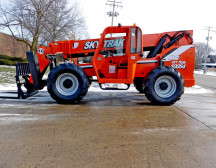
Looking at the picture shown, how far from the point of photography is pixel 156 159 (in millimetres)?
2451

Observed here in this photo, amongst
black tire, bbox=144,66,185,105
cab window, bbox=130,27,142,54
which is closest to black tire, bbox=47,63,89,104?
cab window, bbox=130,27,142,54

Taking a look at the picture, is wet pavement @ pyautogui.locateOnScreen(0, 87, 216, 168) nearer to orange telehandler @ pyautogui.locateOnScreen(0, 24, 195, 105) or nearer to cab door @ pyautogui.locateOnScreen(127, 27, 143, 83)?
orange telehandler @ pyautogui.locateOnScreen(0, 24, 195, 105)

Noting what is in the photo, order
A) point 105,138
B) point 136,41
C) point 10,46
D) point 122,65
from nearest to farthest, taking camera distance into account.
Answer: point 105,138
point 136,41
point 122,65
point 10,46

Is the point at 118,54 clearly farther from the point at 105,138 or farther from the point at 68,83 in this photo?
the point at 105,138

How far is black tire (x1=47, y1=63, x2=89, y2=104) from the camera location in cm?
560

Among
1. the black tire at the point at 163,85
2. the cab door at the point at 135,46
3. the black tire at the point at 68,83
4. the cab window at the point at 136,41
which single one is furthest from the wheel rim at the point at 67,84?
the black tire at the point at 163,85

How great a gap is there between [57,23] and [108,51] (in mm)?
12882

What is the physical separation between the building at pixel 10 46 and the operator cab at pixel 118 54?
26.1m

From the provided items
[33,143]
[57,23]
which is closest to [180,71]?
[33,143]

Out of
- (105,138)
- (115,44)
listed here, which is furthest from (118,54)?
(105,138)

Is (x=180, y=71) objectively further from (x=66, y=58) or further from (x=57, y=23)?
(x=57, y=23)

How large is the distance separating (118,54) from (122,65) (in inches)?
19.1

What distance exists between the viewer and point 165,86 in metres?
5.75

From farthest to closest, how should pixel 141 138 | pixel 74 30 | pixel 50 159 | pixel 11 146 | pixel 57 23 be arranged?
pixel 74 30 < pixel 57 23 < pixel 141 138 < pixel 11 146 < pixel 50 159
